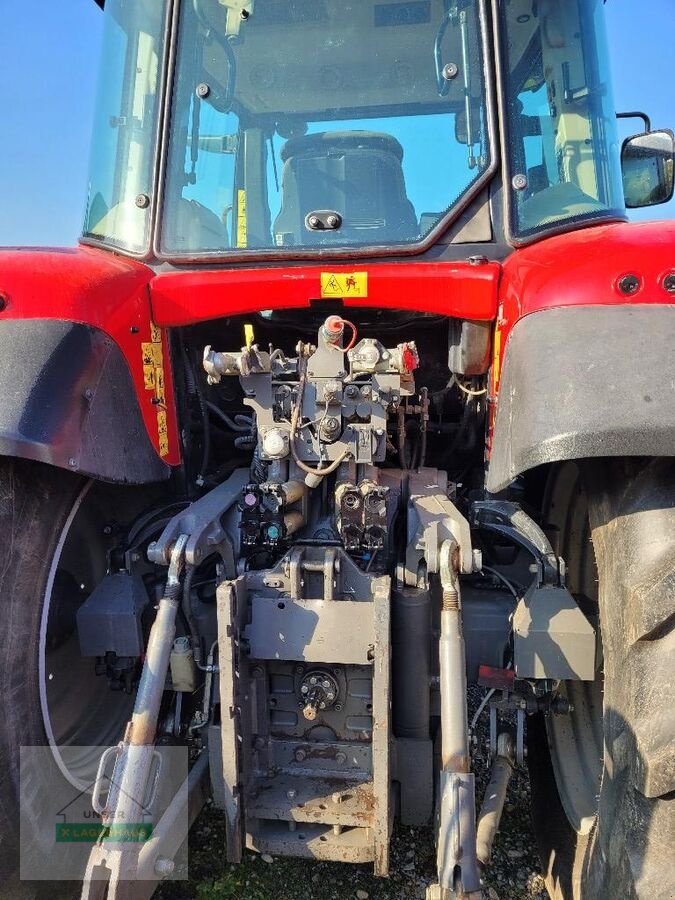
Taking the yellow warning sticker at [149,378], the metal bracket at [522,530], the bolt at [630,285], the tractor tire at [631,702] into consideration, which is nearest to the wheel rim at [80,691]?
the yellow warning sticker at [149,378]

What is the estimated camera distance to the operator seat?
84.7 inches

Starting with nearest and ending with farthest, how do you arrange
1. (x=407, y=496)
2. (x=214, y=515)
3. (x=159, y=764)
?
1. (x=159, y=764)
2. (x=214, y=515)
3. (x=407, y=496)

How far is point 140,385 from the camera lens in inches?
80.4

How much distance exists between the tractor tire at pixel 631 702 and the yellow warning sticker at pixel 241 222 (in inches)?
51.3

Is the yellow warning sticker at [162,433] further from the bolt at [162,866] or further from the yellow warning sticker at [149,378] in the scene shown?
the bolt at [162,866]

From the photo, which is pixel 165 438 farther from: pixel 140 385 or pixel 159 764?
pixel 159 764

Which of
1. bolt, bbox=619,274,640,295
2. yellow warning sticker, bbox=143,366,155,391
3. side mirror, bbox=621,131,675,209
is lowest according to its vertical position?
yellow warning sticker, bbox=143,366,155,391

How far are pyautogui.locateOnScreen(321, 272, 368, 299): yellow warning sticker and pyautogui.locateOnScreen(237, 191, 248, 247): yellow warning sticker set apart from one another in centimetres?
34

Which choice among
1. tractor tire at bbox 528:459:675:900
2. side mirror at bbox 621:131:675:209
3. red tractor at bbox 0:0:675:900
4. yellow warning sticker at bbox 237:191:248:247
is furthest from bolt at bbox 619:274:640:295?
yellow warning sticker at bbox 237:191:248:247

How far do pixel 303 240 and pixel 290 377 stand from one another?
0.46 m

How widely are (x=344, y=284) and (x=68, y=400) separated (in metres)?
0.88

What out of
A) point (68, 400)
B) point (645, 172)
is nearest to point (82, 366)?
point (68, 400)

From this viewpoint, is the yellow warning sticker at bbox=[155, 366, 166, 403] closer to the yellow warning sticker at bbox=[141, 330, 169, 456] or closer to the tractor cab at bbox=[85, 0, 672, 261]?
the yellow warning sticker at bbox=[141, 330, 169, 456]

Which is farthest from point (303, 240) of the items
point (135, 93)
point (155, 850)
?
point (155, 850)
